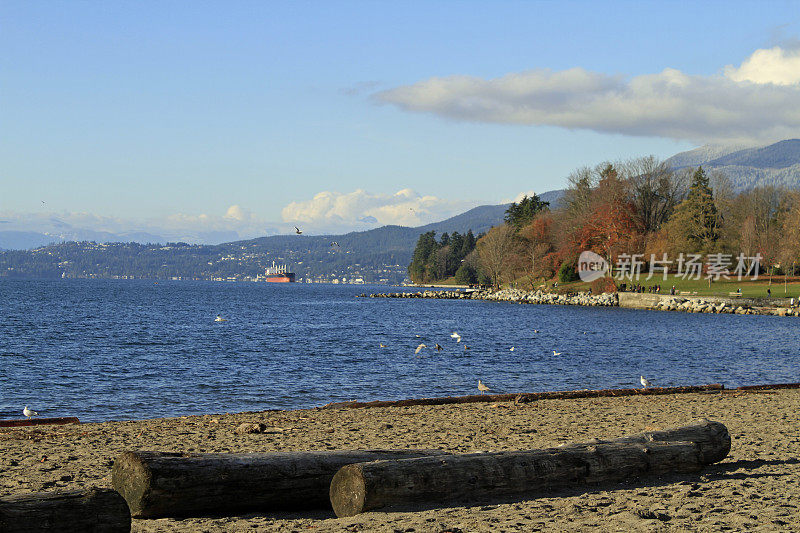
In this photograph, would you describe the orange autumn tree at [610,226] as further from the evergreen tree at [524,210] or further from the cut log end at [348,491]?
the cut log end at [348,491]

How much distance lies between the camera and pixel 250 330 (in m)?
54.1

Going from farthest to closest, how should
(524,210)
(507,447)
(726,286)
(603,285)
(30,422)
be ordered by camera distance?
(524,210)
(603,285)
(726,286)
(30,422)
(507,447)

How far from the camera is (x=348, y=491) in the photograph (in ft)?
27.3

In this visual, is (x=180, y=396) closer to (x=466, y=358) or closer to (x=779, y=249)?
(x=466, y=358)

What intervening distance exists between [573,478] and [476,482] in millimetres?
1561

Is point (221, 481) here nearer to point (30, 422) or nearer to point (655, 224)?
point (30, 422)

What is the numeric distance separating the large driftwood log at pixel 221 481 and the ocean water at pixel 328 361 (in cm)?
1196

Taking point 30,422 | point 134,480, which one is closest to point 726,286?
point 30,422

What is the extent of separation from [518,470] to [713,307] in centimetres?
7567

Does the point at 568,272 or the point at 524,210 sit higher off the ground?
the point at 524,210

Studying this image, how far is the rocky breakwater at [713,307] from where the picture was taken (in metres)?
74.1

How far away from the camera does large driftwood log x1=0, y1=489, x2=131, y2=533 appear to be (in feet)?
20.7

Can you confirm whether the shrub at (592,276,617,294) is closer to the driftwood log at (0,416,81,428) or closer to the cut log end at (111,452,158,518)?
the driftwood log at (0,416,81,428)

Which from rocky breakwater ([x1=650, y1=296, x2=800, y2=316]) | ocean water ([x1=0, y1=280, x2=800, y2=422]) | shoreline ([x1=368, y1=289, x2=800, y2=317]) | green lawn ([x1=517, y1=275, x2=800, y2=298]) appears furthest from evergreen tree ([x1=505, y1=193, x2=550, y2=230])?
ocean water ([x1=0, y1=280, x2=800, y2=422])
